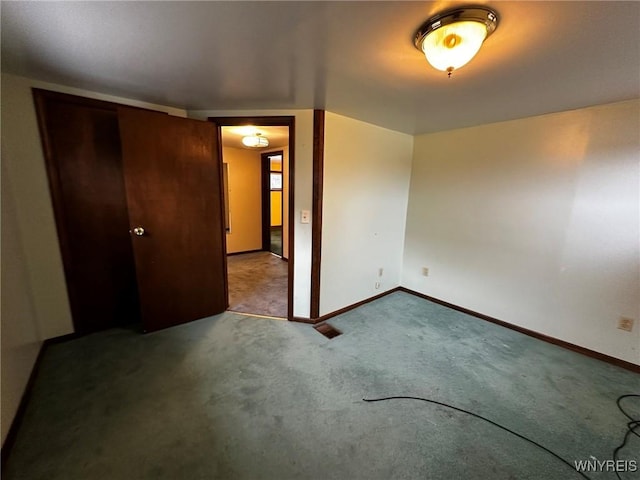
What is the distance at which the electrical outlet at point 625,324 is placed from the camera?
81.4 inches

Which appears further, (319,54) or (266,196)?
(266,196)

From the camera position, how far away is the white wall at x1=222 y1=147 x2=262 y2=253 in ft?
16.7

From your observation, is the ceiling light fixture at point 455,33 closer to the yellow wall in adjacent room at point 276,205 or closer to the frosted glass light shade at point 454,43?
the frosted glass light shade at point 454,43

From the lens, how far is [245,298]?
10.7ft

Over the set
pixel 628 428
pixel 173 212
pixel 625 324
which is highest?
pixel 173 212

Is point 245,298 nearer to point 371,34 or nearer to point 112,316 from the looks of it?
point 112,316

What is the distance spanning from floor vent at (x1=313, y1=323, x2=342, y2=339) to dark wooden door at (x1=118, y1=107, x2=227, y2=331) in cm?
121

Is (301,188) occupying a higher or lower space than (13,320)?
higher

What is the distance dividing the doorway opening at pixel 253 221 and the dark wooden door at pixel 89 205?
119 cm

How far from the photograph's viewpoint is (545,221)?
94.8 inches

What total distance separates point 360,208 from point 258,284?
195 cm

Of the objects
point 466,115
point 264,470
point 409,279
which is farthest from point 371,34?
point 409,279

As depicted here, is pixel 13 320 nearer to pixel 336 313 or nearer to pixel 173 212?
pixel 173 212

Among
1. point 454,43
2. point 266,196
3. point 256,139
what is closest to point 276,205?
point 266,196
